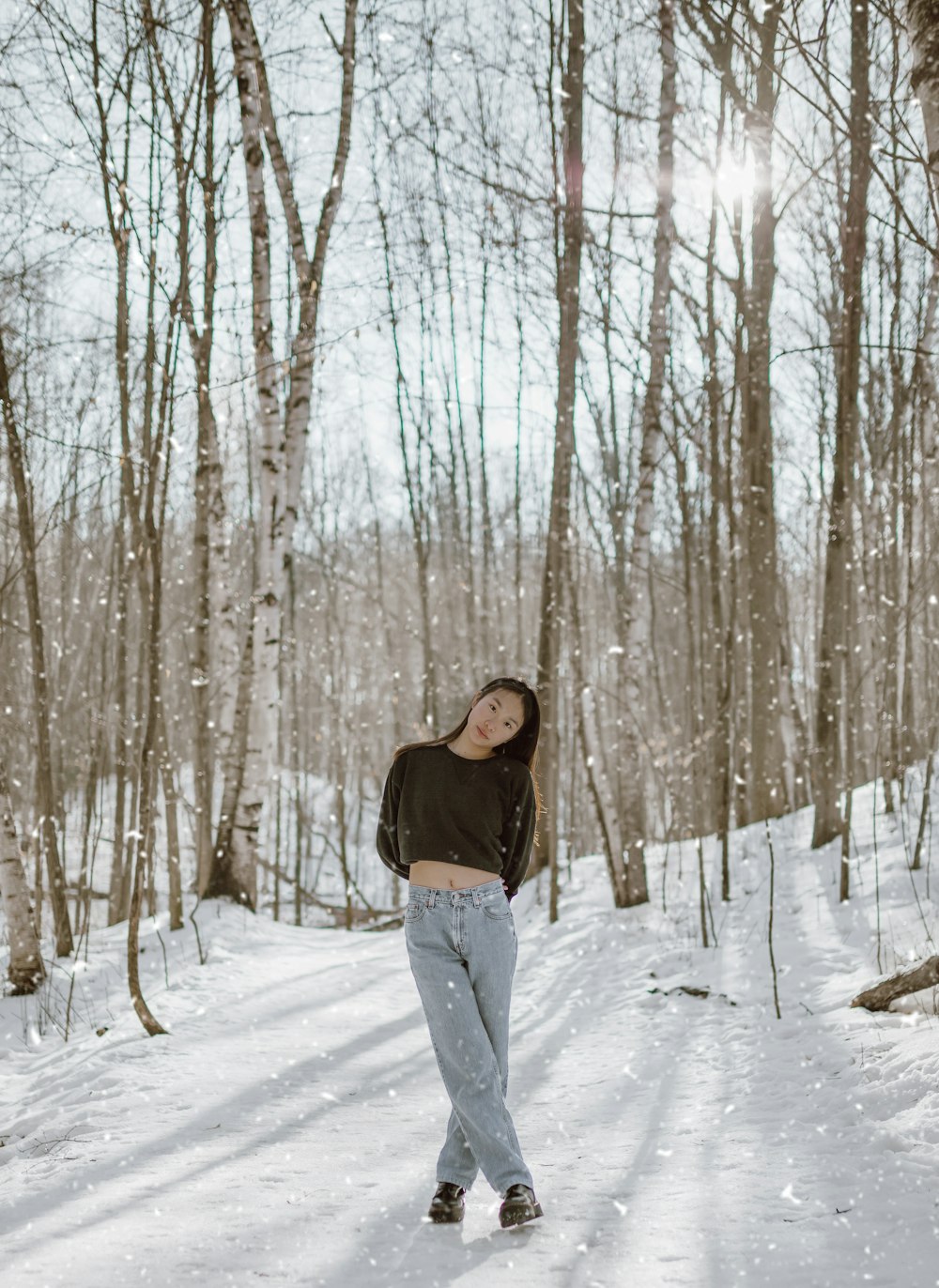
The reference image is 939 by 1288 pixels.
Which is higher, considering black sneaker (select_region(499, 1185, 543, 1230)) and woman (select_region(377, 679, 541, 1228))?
woman (select_region(377, 679, 541, 1228))

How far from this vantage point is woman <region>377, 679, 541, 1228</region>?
2801 millimetres

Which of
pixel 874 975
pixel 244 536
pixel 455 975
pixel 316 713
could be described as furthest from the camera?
pixel 316 713

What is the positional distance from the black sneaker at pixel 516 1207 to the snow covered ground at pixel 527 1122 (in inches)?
2.3

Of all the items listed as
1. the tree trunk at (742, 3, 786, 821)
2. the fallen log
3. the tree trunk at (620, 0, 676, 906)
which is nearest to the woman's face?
the fallen log

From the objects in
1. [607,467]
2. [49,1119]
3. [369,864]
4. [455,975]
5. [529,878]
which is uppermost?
[607,467]

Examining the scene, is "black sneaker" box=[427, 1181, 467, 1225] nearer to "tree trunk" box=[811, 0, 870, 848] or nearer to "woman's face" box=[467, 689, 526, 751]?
"woman's face" box=[467, 689, 526, 751]

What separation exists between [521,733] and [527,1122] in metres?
1.99

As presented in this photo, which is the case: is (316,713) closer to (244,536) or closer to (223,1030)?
(244,536)

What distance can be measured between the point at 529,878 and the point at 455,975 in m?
8.33

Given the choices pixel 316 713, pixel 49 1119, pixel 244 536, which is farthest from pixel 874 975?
pixel 316 713

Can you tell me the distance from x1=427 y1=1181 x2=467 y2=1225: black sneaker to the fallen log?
2.52 meters

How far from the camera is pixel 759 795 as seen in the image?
34.6ft

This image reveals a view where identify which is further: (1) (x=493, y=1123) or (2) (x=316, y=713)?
(2) (x=316, y=713)

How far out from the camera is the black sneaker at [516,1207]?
2754 millimetres
